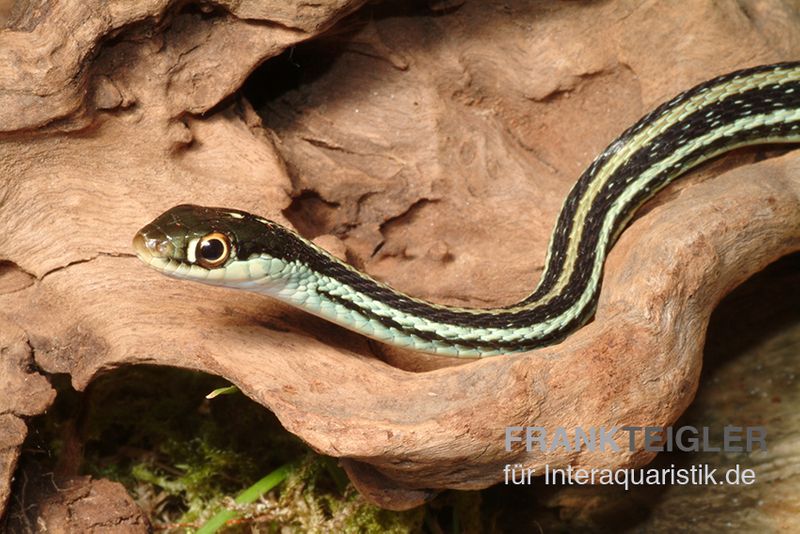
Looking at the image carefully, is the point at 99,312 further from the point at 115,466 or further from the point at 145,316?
the point at 115,466

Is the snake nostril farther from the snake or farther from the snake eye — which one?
the snake eye

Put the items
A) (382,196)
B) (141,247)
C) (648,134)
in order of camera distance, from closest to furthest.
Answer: (141,247), (648,134), (382,196)

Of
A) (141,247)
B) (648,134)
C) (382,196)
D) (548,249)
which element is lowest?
(141,247)

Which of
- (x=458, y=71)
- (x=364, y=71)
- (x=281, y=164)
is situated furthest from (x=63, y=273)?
(x=458, y=71)

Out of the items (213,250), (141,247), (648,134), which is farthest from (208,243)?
(648,134)

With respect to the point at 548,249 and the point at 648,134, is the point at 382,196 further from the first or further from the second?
the point at 648,134

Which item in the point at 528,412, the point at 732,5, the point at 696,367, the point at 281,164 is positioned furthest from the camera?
the point at 732,5

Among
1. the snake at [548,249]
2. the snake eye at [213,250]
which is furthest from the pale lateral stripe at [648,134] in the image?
the snake eye at [213,250]

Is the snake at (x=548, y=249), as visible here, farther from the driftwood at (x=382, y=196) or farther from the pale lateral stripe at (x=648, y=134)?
the driftwood at (x=382, y=196)
